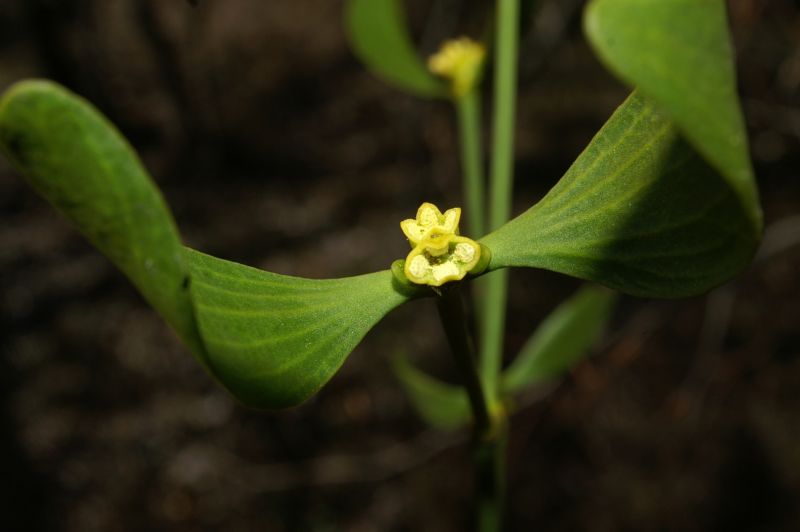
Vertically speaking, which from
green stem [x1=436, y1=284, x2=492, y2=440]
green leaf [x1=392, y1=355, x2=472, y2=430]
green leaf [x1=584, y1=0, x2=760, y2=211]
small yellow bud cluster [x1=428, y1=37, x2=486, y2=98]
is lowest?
green leaf [x1=584, y1=0, x2=760, y2=211]

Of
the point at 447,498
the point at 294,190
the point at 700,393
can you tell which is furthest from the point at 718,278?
the point at 294,190

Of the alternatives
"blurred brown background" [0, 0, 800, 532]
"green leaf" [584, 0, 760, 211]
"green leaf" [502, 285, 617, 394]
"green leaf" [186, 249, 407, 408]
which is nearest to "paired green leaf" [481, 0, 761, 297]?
"green leaf" [584, 0, 760, 211]

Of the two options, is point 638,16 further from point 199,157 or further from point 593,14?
point 199,157

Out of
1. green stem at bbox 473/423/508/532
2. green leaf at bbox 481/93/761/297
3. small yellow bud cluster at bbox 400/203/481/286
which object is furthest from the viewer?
green stem at bbox 473/423/508/532

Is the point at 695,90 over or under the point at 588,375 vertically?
under

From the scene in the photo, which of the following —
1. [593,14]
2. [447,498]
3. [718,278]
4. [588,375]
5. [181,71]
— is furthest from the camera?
[181,71]

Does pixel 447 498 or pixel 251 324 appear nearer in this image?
pixel 251 324

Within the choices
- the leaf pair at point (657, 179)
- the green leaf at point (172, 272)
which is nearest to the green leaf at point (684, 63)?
the leaf pair at point (657, 179)

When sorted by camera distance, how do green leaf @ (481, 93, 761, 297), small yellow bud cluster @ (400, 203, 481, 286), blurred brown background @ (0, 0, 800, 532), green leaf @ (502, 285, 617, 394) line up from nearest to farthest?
1. green leaf @ (481, 93, 761, 297)
2. small yellow bud cluster @ (400, 203, 481, 286)
3. green leaf @ (502, 285, 617, 394)
4. blurred brown background @ (0, 0, 800, 532)

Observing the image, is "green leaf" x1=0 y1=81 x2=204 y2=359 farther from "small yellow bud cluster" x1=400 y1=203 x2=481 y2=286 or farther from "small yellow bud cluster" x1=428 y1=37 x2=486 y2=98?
"small yellow bud cluster" x1=428 y1=37 x2=486 y2=98
